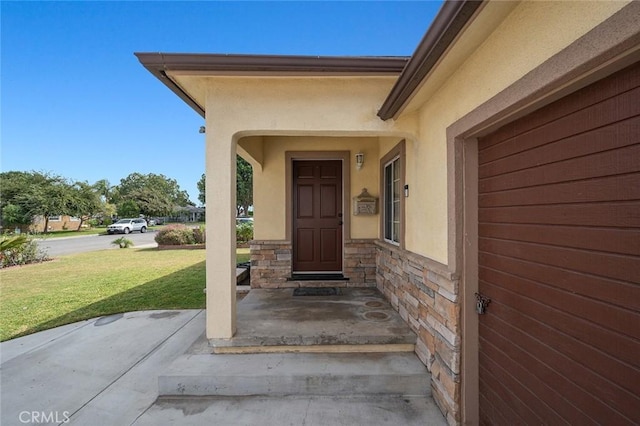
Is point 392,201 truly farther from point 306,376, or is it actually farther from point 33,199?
point 33,199

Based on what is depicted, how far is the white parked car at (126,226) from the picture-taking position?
25172mm

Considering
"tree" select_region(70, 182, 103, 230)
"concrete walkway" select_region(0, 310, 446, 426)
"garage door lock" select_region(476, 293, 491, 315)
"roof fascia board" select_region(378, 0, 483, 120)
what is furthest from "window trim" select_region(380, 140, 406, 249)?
"tree" select_region(70, 182, 103, 230)

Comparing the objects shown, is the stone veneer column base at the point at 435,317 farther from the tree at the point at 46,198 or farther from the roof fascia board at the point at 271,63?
the tree at the point at 46,198

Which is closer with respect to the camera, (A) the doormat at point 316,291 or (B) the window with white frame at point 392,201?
(B) the window with white frame at point 392,201

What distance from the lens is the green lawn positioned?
16.3 ft

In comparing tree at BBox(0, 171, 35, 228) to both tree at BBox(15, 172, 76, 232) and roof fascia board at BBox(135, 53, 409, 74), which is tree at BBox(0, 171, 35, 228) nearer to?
tree at BBox(15, 172, 76, 232)

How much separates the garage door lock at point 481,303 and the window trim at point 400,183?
5.00 ft

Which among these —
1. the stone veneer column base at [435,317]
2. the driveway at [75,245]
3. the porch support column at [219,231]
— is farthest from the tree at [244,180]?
the stone veneer column base at [435,317]

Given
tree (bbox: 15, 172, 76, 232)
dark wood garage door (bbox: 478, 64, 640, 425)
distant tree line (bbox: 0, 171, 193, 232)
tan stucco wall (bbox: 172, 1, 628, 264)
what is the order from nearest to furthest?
dark wood garage door (bbox: 478, 64, 640, 425) < tan stucco wall (bbox: 172, 1, 628, 264) < distant tree line (bbox: 0, 171, 193, 232) < tree (bbox: 15, 172, 76, 232)

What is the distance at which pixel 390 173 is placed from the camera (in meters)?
4.81

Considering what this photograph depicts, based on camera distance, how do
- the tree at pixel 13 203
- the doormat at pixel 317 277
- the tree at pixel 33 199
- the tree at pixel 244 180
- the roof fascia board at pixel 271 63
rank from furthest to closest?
the tree at pixel 244 180 < the tree at pixel 33 199 < the tree at pixel 13 203 < the doormat at pixel 317 277 < the roof fascia board at pixel 271 63

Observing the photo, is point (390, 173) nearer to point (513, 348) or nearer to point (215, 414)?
point (513, 348)

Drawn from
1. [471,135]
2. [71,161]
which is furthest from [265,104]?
[71,161]

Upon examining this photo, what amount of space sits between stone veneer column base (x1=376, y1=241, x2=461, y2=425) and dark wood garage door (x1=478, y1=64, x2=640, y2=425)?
0.85 feet
